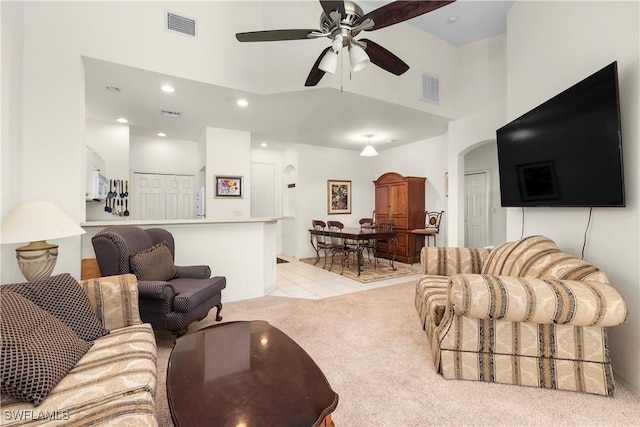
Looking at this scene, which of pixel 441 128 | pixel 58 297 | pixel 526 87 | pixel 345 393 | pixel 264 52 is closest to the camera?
pixel 58 297

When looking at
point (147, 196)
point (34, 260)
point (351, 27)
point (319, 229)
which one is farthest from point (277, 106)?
point (147, 196)

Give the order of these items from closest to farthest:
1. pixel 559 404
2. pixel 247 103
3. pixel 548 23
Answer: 1. pixel 559 404
2. pixel 548 23
3. pixel 247 103

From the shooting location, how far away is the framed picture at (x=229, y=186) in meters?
5.11

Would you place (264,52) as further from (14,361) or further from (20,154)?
(14,361)

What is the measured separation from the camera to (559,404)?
5.38 feet

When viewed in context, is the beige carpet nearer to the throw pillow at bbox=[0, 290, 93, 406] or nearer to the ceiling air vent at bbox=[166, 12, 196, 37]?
the throw pillow at bbox=[0, 290, 93, 406]

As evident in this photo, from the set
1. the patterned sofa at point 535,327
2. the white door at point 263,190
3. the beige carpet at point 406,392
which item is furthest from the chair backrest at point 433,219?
the patterned sofa at point 535,327

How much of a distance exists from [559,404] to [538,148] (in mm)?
1945

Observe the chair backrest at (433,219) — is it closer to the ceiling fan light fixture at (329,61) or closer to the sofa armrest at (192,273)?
the ceiling fan light fixture at (329,61)

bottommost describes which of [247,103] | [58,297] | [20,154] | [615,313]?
[615,313]

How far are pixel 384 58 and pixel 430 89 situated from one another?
2.07 metres

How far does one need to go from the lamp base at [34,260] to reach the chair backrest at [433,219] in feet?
19.4

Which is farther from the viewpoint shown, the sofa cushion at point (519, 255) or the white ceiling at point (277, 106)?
the white ceiling at point (277, 106)

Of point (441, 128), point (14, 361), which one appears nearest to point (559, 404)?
point (14, 361)
